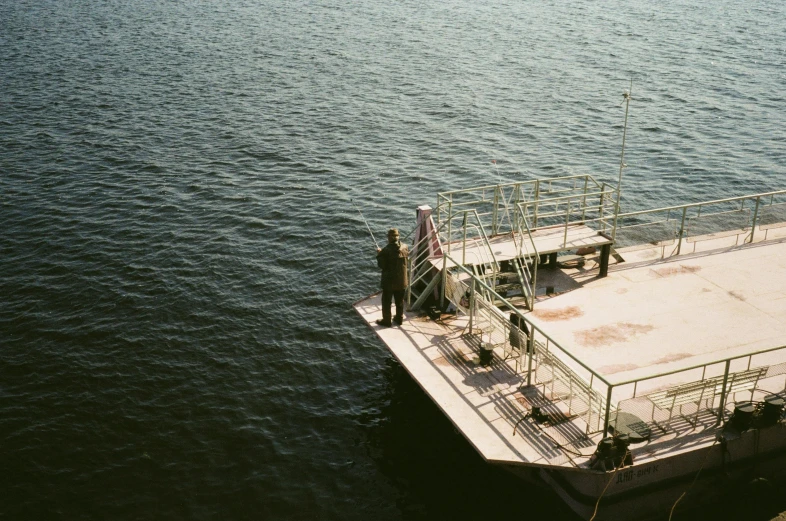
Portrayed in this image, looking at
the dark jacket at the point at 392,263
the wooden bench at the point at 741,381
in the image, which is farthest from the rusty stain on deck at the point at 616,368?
the dark jacket at the point at 392,263

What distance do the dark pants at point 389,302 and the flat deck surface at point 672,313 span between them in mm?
3058

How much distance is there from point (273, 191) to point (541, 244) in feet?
54.4

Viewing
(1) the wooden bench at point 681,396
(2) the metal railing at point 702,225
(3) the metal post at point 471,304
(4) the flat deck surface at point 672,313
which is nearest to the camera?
(1) the wooden bench at point 681,396

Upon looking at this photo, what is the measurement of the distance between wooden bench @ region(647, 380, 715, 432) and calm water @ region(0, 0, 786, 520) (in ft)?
7.50

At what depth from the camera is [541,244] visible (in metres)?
20.4

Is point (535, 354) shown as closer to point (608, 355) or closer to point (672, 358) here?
point (608, 355)

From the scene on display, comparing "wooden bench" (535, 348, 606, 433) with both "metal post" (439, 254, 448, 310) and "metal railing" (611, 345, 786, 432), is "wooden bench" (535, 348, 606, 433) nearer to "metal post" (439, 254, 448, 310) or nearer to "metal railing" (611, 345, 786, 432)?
"metal railing" (611, 345, 786, 432)

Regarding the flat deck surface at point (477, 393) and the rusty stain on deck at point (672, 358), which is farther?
the rusty stain on deck at point (672, 358)

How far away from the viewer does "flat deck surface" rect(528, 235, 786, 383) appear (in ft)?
55.6

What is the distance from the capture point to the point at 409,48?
60188 millimetres

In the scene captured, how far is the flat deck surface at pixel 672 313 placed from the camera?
55.6 feet

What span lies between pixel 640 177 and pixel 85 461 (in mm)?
26943

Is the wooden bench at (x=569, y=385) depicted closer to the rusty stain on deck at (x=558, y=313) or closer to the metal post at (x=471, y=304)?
the metal post at (x=471, y=304)

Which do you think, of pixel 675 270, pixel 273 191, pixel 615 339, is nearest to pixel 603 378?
pixel 615 339
